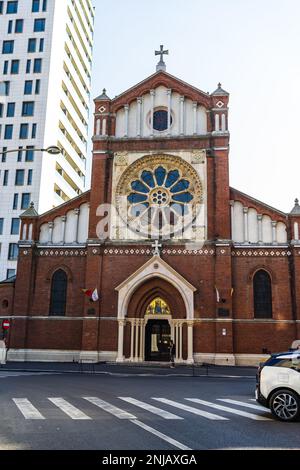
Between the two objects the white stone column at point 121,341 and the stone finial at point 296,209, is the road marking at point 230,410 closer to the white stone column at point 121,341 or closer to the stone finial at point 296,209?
the white stone column at point 121,341

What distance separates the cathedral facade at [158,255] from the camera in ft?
102

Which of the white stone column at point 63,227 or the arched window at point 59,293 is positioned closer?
the arched window at point 59,293

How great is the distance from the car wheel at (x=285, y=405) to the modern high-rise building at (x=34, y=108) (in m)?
45.5

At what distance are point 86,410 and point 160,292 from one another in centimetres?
2096

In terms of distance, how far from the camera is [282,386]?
1130 centimetres

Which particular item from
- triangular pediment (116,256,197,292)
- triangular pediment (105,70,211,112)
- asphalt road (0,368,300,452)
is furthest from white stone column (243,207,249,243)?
asphalt road (0,368,300,452)

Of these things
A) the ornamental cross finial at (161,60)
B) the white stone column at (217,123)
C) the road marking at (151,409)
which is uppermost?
the ornamental cross finial at (161,60)

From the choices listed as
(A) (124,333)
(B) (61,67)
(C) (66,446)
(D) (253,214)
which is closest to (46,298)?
(A) (124,333)

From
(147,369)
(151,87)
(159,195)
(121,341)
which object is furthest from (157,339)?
(151,87)

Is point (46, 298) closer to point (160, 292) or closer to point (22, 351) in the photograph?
point (22, 351)

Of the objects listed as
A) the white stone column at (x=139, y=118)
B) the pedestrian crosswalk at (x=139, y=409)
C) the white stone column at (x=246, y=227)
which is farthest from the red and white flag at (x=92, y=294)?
the pedestrian crosswalk at (x=139, y=409)

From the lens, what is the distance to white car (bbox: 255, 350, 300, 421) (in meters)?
11.1

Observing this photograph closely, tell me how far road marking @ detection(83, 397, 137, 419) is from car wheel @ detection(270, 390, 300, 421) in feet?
10.9
